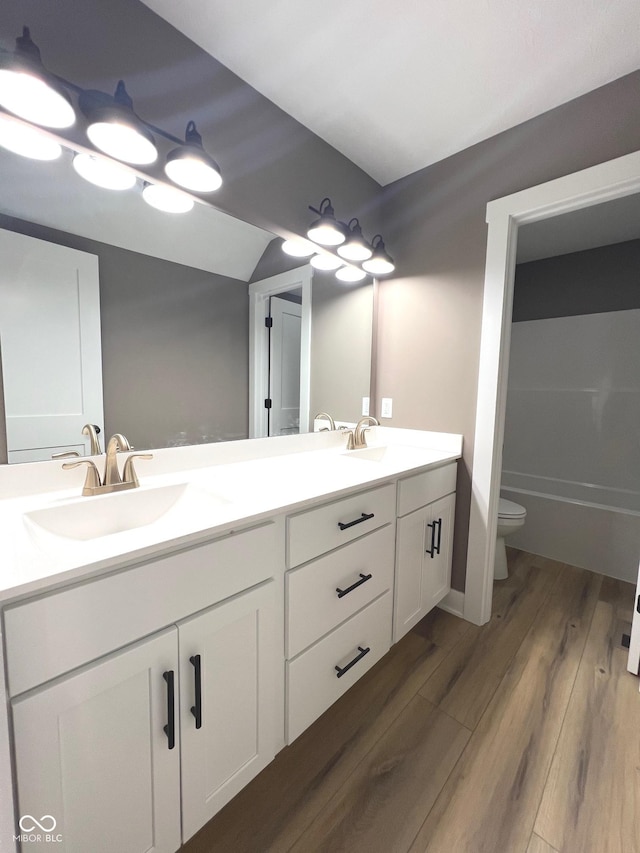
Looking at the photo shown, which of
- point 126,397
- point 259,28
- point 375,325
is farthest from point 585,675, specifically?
point 259,28

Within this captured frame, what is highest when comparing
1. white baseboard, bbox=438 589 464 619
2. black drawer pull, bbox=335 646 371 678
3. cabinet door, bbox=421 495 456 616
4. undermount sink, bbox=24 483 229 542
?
undermount sink, bbox=24 483 229 542

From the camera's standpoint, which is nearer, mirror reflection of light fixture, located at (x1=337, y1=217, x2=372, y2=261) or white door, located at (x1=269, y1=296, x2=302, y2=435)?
white door, located at (x1=269, y1=296, x2=302, y2=435)

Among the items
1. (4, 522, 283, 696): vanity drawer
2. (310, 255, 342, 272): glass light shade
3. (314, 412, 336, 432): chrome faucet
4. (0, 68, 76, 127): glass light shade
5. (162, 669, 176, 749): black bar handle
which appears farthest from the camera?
(314, 412, 336, 432): chrome faucet

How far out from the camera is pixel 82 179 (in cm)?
108

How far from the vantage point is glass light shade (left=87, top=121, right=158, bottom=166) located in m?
1.00

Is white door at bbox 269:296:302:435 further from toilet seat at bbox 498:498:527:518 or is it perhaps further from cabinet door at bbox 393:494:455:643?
toilet seat at bbox 498:498:527:518

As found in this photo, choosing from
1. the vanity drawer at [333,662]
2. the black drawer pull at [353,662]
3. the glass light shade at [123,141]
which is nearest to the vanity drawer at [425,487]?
the vanity drawer at [333,662]

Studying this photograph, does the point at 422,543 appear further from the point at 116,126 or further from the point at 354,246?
the point at 116,126

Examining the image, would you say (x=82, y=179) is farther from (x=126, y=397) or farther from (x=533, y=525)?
(x=533, y=525)

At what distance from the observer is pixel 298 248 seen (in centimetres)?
167

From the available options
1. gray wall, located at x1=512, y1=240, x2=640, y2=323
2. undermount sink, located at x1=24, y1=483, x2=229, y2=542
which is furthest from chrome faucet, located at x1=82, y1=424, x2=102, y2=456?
gray wall, located at x1=512, y1=240, x2=640, y2=323

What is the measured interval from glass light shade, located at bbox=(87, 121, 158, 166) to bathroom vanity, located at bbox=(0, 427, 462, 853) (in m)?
0.95

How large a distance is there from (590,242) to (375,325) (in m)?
1.85

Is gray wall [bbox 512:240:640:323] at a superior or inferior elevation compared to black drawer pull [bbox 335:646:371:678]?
superior
